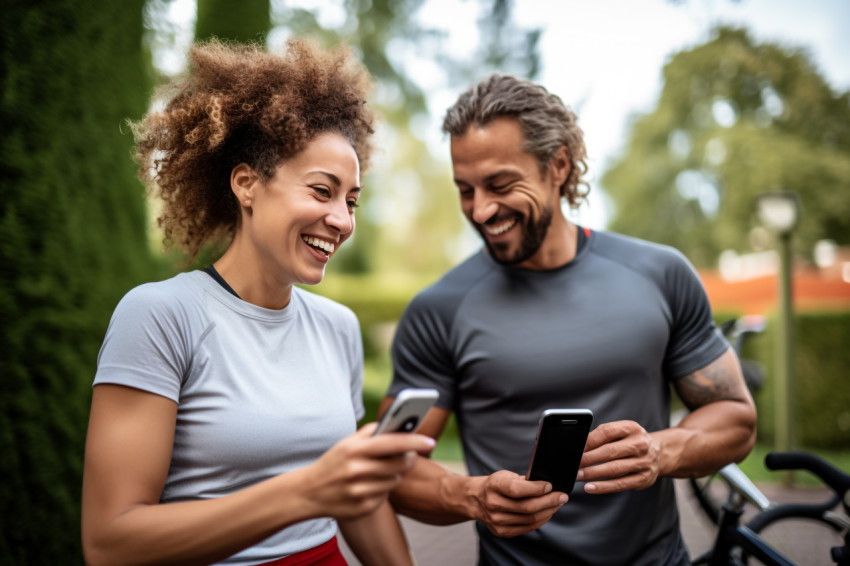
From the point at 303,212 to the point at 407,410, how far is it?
76 cm

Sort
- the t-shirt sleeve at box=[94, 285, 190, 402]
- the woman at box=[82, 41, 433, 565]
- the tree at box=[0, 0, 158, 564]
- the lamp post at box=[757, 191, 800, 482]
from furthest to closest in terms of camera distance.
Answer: the lamp post at box=[757, 191, 800, 482] < the tree at box=[0, 0, 158, 564] < the t-shirt sleeve at box=[94, 285, 190, 402] < the woman at box=[82, 41, 433, 565]

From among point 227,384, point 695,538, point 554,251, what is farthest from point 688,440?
point 695,538

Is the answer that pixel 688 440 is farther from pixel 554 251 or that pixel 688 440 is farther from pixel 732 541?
pixel 732 541

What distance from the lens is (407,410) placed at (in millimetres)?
1305

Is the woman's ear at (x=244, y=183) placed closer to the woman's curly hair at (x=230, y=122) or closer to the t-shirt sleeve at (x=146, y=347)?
the woman's curly hair at (x=230, y=122)

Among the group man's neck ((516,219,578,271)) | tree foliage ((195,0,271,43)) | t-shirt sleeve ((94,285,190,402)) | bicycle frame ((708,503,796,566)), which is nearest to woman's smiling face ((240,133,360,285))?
t-shirt sleeve ((94,285,190,402))

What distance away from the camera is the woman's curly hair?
1.92 m

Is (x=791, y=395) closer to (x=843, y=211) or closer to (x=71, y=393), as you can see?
(x=71, y=393)

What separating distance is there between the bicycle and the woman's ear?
1937 mm

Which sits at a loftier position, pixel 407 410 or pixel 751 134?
pixel 751 134

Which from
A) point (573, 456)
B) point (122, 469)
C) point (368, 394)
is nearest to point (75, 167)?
point (122, 469)

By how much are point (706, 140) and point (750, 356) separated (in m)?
14.4

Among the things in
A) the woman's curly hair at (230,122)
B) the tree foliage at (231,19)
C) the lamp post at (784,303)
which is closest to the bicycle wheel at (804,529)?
the woman's curly hair at (230,122)

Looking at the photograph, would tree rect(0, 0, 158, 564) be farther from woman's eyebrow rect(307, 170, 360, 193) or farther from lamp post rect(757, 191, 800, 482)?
lamp post rect(757, 191, 800, 482)
